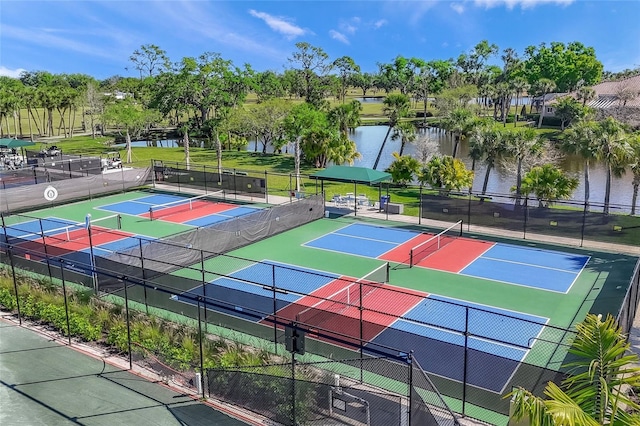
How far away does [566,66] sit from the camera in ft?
402

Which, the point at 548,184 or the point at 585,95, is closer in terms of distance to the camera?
the point at 548,184

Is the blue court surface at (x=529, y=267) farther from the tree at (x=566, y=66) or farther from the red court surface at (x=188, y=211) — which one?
the tree at (x=566, y=66)

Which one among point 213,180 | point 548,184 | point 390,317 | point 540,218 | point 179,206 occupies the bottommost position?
point 390,317

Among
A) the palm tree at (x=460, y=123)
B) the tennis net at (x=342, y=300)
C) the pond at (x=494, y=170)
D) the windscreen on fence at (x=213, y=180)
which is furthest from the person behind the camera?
the pond at (x=494, y=170)

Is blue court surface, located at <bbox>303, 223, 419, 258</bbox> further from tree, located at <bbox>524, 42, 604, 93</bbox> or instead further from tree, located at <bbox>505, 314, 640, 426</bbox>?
tree, located at <bbox>524, 42, 604, 93</bbox>

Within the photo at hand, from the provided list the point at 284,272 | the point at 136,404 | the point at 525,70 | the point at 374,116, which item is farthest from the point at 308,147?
the point at 525,70

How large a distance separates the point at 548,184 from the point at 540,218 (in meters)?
4.31

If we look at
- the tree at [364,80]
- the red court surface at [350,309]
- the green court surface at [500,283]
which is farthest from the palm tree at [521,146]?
the tree at [364,80]

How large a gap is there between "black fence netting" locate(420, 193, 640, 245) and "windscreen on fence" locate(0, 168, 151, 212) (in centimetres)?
2212

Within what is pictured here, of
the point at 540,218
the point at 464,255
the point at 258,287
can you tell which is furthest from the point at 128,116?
the point at 540,218

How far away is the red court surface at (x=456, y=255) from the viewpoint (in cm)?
2175

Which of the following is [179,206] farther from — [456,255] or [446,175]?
[456,255]

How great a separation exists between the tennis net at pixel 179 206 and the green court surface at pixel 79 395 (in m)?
16.7

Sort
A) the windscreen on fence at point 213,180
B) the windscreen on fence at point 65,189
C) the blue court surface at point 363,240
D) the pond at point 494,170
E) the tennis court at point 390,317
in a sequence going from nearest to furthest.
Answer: the tennis court at point 390,317
the blue court surface at point 363,240
the windscreen on fence at point 65,189
the windscreen on fence at point 213,180
the pond at point 494,170
